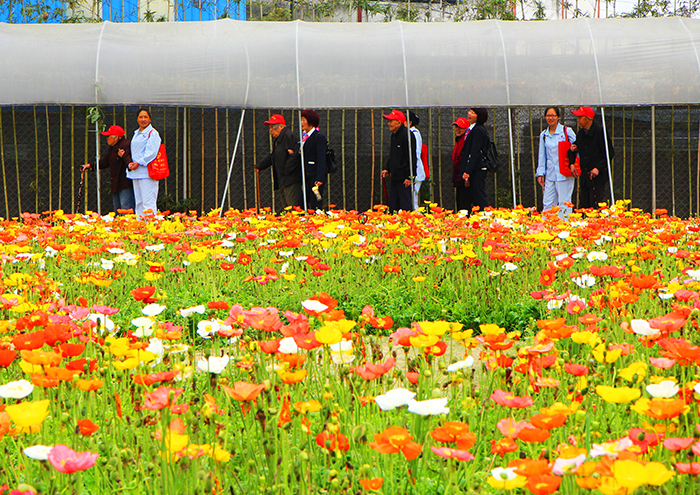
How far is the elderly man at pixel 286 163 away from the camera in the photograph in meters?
8.57

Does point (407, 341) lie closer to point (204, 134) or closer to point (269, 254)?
point (269, 254)

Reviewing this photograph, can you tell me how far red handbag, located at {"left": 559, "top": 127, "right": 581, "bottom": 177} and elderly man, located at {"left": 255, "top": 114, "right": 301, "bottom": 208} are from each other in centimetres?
308

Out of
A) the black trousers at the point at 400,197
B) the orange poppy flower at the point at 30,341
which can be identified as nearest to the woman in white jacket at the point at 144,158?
the black trousers at the point at 400,197

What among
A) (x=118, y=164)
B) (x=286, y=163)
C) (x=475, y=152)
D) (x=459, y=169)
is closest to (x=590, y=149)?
(x=475, y=152)

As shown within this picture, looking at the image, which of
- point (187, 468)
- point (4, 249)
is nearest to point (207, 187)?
point (4, 249)

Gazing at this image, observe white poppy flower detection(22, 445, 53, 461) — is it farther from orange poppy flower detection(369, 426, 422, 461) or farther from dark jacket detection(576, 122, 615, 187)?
dark jacket detection(576, 122, 615, 187)

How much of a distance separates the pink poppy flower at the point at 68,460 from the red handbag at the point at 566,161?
325 inches

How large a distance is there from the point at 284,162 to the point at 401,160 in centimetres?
141

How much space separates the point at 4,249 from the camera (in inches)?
167

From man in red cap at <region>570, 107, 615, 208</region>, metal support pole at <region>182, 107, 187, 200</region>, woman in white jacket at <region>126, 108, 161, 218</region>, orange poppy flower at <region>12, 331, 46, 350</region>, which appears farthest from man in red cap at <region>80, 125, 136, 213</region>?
orange poppy flower at <region>12, 331, 46, 350</region>

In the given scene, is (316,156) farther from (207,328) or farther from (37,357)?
(37,357)

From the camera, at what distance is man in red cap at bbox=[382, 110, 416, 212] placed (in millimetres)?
8859

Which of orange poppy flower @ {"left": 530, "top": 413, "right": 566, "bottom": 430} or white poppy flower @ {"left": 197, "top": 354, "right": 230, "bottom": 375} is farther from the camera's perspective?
white poppy flower @ {"left": 197, "top": 354, "right": 230, "bottom": 375}

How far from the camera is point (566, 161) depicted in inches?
349
